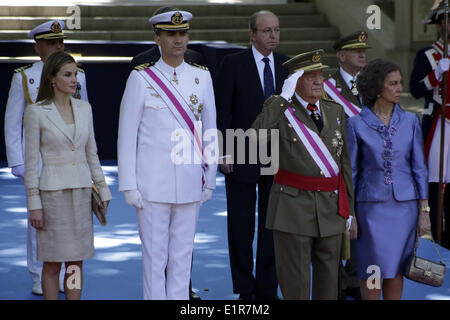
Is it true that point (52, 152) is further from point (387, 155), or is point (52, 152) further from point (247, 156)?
point (387, 155)

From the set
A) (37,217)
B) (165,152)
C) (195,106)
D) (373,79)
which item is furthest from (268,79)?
(37,217)

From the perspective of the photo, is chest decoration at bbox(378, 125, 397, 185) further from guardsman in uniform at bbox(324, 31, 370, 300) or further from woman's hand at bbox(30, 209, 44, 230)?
woman's hand at bbox(30, 209, 44, 230)

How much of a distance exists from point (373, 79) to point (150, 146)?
143 centimetres

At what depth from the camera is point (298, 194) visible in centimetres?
534

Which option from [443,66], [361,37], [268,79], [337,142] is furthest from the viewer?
[443,66]

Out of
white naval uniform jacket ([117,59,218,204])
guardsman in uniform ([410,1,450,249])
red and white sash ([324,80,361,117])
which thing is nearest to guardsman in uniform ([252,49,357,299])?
white naval uniform jacket ([117,59,218,204])

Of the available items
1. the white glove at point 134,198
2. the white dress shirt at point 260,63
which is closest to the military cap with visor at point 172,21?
the white glove at point 134,198

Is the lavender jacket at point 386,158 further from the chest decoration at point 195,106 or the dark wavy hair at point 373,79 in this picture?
the chest decoration at point 195,106

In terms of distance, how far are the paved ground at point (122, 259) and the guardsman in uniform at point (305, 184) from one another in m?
1.35

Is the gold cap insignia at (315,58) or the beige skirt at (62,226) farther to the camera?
the beige skirt at (62,226)

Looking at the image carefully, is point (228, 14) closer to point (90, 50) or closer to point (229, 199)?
point (90, 50)

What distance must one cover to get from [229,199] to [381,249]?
1.39 m

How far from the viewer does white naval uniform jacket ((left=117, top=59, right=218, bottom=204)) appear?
5.38 metres

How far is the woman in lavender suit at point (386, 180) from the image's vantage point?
18.4 feet
